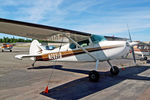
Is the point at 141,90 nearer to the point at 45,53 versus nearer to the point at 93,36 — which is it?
the point at 93,36

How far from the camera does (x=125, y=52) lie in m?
6.91

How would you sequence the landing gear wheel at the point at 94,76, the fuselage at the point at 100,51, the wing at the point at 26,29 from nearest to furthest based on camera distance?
1. the wing at the point at 26,29
2. the landing gear wheel at the point at 94,76
3. the fuselage at the point at 100,51

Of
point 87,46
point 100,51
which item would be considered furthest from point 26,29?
point 100,51

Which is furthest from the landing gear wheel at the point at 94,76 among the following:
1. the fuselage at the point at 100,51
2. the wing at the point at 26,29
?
the wing at the point at 26,29

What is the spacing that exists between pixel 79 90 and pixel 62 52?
3.78 metres

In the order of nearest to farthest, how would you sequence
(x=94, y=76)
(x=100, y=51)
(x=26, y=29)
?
(x=26, y=29) < (x=94, y=76) < (x=100, y=51)

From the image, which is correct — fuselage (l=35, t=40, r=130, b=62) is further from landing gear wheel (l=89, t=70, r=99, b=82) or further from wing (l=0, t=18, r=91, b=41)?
landing gear wheel (l=89, t=70, r=99, b=82)

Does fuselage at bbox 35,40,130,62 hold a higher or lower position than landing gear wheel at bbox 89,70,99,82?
higher

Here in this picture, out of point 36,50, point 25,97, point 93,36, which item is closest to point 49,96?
point 25,97

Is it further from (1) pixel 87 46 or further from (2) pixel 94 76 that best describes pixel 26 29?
(2) pixel 94 76

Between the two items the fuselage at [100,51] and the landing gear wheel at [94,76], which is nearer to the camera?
the landing gear wheel at [94,76]

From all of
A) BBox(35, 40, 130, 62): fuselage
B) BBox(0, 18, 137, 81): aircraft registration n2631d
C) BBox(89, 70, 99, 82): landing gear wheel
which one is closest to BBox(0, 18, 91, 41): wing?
BBox(0, 18, 137, 81): aircraft registration n2631d

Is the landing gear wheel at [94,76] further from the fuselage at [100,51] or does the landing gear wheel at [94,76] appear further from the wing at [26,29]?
the wing at [26,29]

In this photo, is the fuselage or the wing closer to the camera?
the wing
